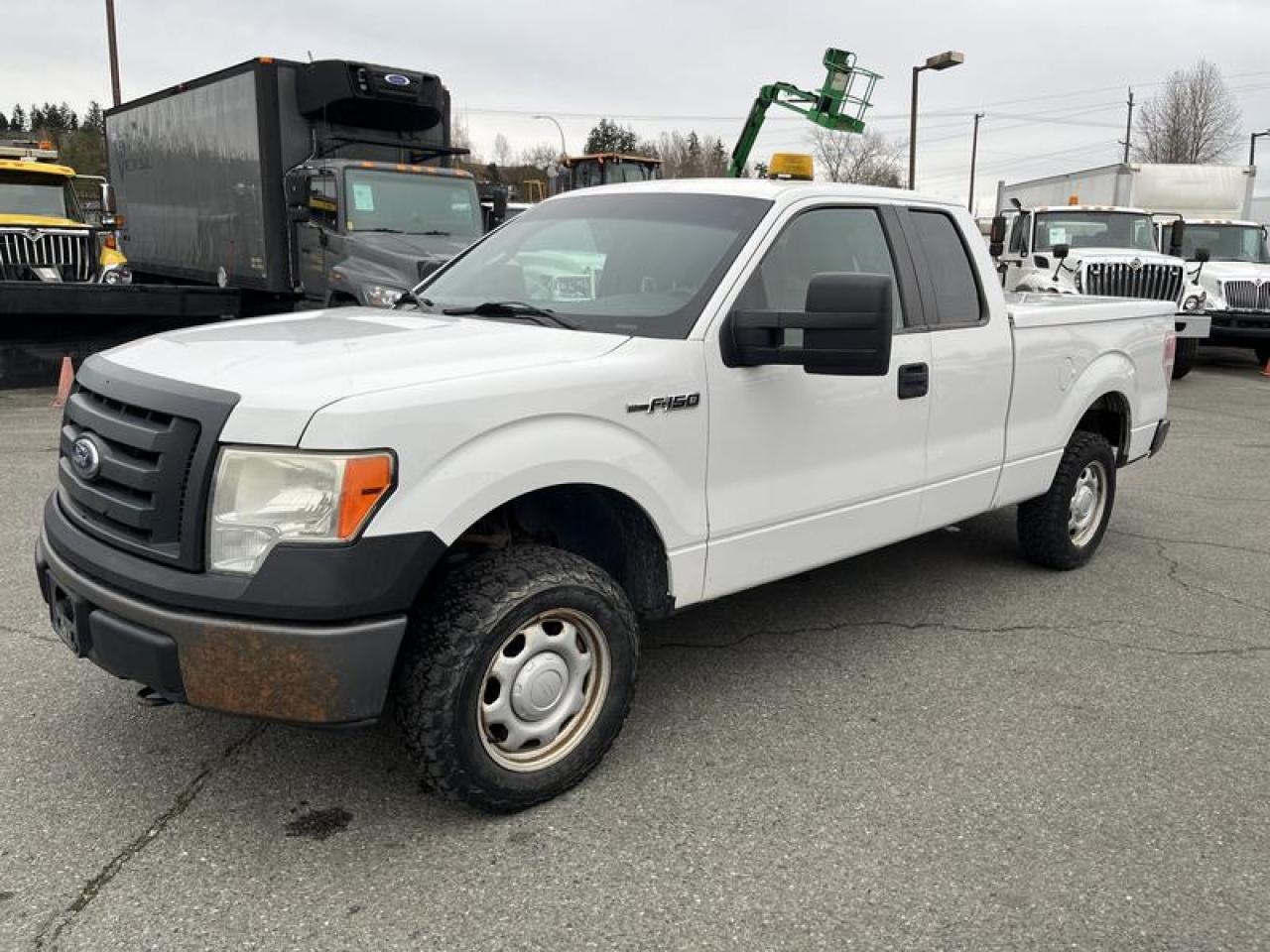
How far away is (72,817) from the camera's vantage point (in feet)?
9.99

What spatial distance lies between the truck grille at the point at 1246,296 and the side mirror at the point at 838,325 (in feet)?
47.8

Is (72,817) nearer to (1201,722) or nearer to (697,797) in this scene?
(697,797)

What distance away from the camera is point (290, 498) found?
2.65 m

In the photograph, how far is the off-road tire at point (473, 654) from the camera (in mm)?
2848

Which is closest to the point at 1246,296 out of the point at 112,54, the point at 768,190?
the point at 768,190

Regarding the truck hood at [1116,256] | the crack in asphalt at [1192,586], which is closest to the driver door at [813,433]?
the crack in asphalt at [1192,586]

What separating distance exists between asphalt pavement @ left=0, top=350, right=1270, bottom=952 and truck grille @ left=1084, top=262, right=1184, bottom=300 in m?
10.4

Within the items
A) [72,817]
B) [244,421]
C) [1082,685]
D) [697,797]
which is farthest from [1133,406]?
[72,817]

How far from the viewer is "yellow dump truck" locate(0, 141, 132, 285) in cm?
1238

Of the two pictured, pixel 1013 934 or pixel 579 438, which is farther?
pixel 579 438

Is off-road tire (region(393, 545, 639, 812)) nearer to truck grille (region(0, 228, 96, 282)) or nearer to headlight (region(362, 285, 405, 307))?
headlight (region(362, 285, 405, 307))

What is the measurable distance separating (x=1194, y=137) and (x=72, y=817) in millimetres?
62881

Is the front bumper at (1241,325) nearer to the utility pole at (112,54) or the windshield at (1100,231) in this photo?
the windshield at (1100,231)

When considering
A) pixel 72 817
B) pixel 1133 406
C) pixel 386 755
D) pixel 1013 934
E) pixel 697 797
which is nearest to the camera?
pixel 1013 934
